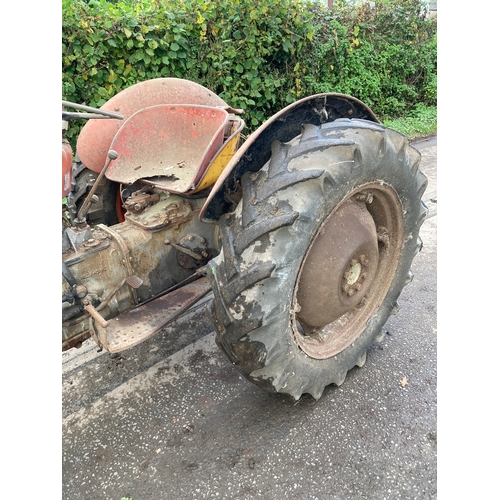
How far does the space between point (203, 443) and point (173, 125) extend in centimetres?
163

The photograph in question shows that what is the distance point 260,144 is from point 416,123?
22.7ft

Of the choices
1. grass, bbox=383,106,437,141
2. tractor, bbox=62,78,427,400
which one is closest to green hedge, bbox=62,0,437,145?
grass, bbox=383,106,437,141

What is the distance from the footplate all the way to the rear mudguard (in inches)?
17.6

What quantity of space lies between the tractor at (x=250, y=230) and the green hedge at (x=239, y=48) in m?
2.15

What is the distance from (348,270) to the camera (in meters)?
2.06

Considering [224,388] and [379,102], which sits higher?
[379,102]

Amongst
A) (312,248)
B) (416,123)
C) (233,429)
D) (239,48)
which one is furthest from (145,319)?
(416,123)

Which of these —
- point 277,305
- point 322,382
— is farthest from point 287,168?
point 322,382

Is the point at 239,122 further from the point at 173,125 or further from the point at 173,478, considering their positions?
the point at 173,478

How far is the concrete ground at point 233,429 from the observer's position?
1740mm

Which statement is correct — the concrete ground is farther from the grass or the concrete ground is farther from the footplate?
the grass

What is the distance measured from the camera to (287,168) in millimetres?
1656

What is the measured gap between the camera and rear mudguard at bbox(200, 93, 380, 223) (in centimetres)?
170

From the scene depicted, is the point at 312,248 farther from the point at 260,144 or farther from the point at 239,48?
the point at 239,48
